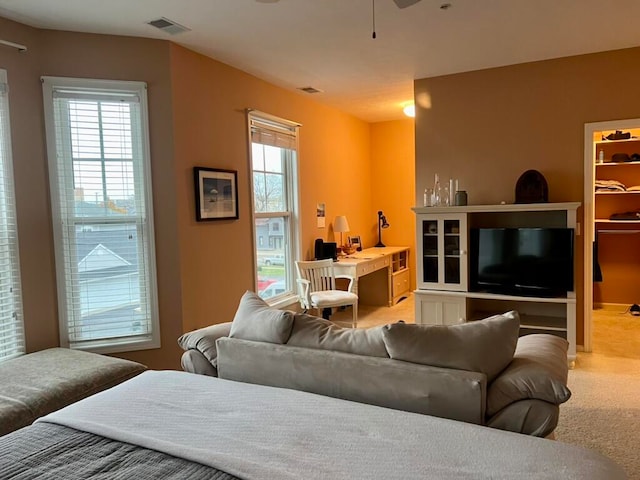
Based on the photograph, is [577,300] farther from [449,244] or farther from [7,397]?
[7,397]

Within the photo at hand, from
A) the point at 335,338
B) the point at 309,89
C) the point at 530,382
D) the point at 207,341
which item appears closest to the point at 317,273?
the point at 309,89

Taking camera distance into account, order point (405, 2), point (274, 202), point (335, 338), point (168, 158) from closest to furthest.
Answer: point (335, 338)
point (405, 2)
point (168, 158)
point (274, 202)

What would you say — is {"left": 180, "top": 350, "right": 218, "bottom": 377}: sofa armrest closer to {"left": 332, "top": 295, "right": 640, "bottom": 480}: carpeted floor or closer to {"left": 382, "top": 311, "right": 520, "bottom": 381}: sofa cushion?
Result: {"left": 382, "top": 311, "right": 520, "bottom": 381}: sofa cushion

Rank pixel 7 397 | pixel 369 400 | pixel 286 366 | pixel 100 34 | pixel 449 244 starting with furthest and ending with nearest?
pixel 449 244 < pixel 100 34 < pixel 7 397 < pixel 286 366 < pixel 369 400

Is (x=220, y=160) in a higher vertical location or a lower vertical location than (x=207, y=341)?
higher

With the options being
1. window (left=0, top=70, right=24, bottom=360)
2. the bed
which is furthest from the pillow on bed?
window (left=0, top=70, right=24, bottom=360)

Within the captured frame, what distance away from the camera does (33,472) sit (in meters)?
1.41

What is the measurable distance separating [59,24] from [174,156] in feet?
3.72

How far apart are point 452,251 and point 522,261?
2.03ft

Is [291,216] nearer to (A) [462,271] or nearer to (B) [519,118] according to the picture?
(A) [462,271]

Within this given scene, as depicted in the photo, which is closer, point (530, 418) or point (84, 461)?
point (84, 461)

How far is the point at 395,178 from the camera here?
694 cm

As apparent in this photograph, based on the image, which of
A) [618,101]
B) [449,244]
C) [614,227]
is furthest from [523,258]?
[614,227]

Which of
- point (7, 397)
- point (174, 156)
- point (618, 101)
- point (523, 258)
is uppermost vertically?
point (618, 101)
